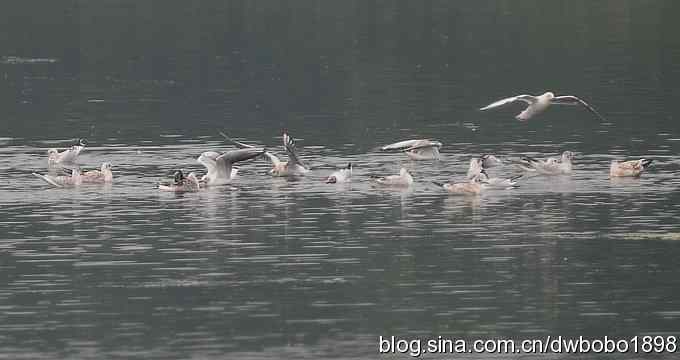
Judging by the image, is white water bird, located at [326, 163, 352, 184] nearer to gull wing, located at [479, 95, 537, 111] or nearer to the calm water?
the calm water

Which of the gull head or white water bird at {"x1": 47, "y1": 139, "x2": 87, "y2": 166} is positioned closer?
the gull head

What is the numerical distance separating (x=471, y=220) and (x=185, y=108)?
24.3m

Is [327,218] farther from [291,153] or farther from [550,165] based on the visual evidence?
[550,165]

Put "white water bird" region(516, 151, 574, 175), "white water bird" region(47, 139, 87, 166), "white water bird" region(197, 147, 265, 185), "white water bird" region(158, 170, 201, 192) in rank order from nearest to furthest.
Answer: "white water bird" region(158, 170, 201, 192), "white water bird" region(197, 147, 265, 185), "white water bird" region(516, 151, 574, 175), "white water bird" region(47, 139, 87, 166)

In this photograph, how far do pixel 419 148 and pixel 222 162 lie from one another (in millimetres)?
5766

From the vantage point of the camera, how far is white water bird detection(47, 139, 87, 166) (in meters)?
42.9

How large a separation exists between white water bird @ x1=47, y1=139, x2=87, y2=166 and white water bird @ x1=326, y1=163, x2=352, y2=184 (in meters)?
6.59

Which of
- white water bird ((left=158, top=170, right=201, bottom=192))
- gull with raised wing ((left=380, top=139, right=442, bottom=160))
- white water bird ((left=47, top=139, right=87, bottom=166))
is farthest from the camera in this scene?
gull with raised wing ((left=380, top=139, right=442, bottom=160))

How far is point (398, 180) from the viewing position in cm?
3894

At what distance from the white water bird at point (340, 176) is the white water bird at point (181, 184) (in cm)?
271

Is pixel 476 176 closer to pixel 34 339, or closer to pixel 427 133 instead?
pixel 427 133

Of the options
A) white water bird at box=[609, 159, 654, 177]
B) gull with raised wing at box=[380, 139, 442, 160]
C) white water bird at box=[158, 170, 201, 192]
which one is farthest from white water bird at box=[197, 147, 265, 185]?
white water bird at box=[609, 159, 654, 177]

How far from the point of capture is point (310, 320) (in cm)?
2619

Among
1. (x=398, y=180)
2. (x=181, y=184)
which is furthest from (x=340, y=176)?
(x=181, y=184)
